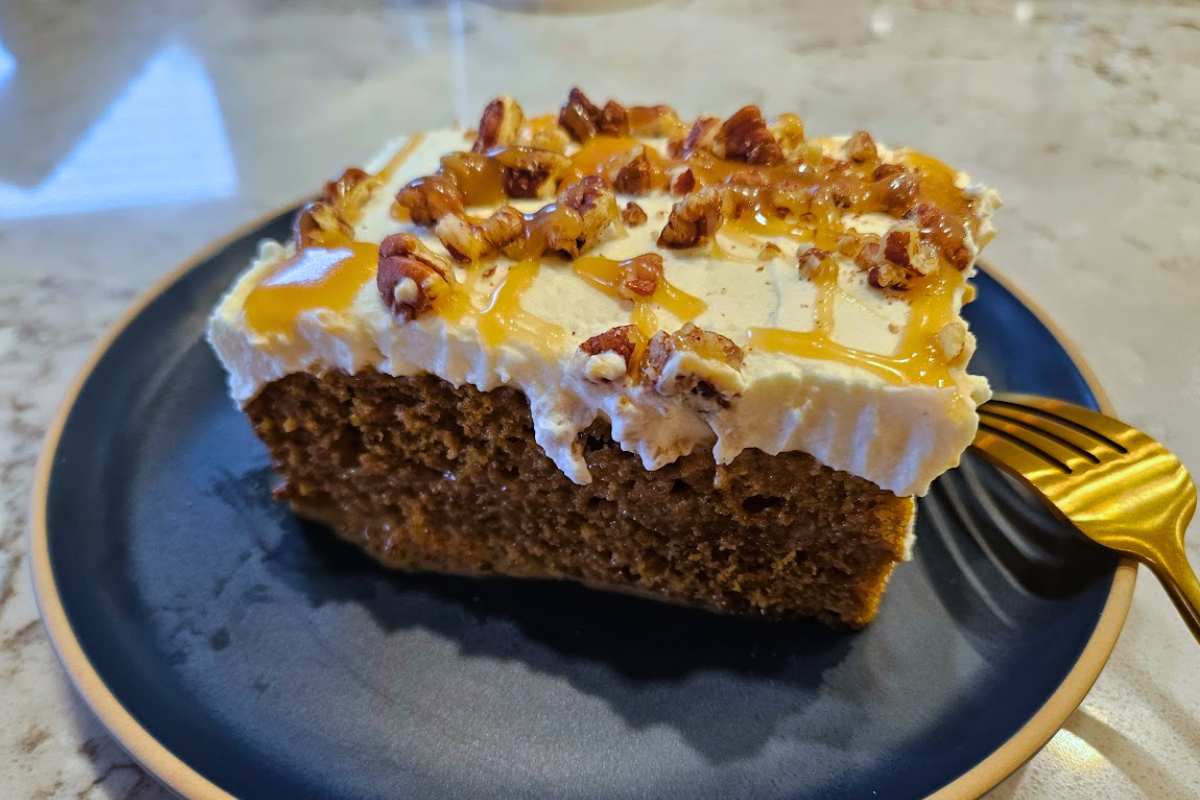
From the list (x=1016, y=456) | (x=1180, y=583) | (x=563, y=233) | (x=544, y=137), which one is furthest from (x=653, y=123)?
(x=1180, y=583)

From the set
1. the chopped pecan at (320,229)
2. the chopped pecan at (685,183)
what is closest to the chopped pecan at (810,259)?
the chopped pecan at (685,183)

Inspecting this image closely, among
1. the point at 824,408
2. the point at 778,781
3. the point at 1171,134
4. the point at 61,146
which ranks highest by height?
the point at 824,408

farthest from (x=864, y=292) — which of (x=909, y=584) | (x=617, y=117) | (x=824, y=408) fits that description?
(x=617, y=117)

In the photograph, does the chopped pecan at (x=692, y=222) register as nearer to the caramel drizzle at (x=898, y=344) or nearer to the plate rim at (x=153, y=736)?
the caramel drizzle at (x=898, y=344)

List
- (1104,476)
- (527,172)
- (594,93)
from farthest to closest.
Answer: (594,93), (527,172), (1104,476)

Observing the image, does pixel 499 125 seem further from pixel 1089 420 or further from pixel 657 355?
pixel 1089 420

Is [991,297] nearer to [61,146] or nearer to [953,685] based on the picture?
[953,685]

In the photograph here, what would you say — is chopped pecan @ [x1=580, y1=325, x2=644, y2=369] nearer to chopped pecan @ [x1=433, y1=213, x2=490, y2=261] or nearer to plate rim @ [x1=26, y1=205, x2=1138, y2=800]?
chopped pecan @ [x1=433, y1=213, x2=490, y2=261]
